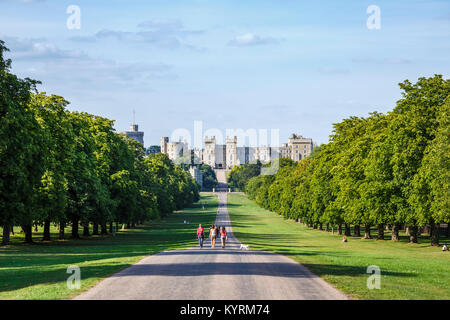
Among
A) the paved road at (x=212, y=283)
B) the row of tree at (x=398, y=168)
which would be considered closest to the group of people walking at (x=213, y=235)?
the paved road at (x=212, y=283)

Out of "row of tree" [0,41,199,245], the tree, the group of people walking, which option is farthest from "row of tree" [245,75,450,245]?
the tree

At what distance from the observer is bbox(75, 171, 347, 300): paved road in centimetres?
1784

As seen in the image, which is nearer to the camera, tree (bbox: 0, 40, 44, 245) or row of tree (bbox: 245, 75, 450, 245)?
tree (bbox: 0, 40, 44, 245)

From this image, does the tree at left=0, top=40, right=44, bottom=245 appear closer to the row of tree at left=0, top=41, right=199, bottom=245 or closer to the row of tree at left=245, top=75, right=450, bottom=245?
the row of tree at left=0, top=41, right=199, bottom=245

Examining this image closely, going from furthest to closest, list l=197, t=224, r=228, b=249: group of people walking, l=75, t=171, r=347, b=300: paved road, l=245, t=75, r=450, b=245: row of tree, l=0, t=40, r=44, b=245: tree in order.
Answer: l=245, t=75, r=450, b=245: row of tree < l=197, t=224, r=228, b=249: group of people walking < l=0, t=40, r=44, b=245: tree < l=75, t=171, r=347, b=300: paved road

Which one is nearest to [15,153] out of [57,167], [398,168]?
[57,167]

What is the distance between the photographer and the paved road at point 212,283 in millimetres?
17844

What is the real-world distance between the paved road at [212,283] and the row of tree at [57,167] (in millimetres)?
13569

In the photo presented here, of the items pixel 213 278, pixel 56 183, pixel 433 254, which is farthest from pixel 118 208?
pixel 213 278

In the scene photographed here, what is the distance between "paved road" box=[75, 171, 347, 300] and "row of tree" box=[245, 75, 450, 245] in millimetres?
26873

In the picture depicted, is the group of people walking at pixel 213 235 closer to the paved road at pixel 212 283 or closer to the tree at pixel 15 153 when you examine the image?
the tree at pixel 15 153

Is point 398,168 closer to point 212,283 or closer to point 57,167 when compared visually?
point 57,167
